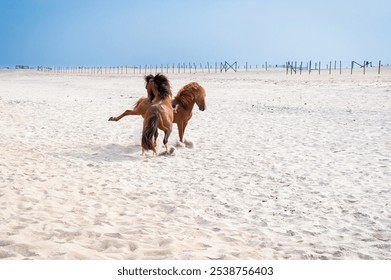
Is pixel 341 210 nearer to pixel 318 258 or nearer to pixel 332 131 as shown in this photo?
pixel 318 258

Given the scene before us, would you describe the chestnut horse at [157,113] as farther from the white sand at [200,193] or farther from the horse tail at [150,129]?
the white sand at [200,193]

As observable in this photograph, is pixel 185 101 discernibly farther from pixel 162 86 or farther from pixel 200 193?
pixel 200 193

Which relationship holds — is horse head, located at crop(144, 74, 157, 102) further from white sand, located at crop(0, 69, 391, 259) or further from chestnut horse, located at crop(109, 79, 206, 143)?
white sand, located at crop(0, 69, 391, 259)

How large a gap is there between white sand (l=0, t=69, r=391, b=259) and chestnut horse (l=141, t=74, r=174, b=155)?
44 centimetres

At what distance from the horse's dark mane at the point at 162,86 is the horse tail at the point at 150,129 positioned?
0.68m

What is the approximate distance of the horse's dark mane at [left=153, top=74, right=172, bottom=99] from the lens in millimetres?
8953

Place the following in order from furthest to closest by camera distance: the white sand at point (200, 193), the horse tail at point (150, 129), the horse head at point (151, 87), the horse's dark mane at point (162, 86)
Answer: the horse head at point (151, 87) → the horse's dark mane at point (162, 86) → the horse tail at point (150, 129) → the white sand at point (200, 193)

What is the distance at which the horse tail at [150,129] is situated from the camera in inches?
324

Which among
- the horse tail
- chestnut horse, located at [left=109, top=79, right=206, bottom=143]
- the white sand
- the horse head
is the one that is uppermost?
the horse head

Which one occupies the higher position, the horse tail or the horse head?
the horse head

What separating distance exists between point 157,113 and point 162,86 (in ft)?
3.13

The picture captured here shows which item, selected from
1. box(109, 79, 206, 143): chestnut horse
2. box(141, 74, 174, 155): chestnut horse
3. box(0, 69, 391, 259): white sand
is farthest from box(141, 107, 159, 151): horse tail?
box(109, 79, 206, 143): chestnut horse

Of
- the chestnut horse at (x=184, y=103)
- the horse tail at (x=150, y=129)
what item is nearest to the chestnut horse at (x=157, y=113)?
the horse tail at (x=150, y=129)
